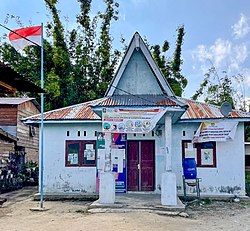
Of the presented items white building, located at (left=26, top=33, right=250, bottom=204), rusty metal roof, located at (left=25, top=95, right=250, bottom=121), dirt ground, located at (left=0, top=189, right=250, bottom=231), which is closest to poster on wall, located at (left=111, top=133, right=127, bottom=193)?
white building, located at (left=26, top=33, right=250, bottom=204)

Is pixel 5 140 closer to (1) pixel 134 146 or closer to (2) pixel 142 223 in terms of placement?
(1) pixel 134 146

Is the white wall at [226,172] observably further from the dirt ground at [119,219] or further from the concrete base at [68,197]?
the concrete base at [68,197]

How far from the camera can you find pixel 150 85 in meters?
13.9

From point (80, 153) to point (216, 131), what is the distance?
17.9 feet

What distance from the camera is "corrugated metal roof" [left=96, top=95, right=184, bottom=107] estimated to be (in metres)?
12.5

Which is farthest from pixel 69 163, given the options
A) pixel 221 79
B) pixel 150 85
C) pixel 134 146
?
pixel 221 79

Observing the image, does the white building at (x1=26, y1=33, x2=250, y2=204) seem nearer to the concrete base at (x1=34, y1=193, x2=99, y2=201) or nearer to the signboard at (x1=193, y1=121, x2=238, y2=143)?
the signboard at (x1=193, y1=121, x2=238, y2=143)

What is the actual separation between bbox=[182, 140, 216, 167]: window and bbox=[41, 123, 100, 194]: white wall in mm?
3666

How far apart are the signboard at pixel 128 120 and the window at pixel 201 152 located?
366cm

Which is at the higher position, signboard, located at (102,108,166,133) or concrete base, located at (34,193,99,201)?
signboard, located at (102,108,166,133)

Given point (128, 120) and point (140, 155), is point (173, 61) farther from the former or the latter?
point (128, 120)

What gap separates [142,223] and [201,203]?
15.6 feet

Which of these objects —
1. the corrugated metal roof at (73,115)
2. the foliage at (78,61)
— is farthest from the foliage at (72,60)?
the corrugated metal roof at (73,115)

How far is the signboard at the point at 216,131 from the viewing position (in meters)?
14.6
